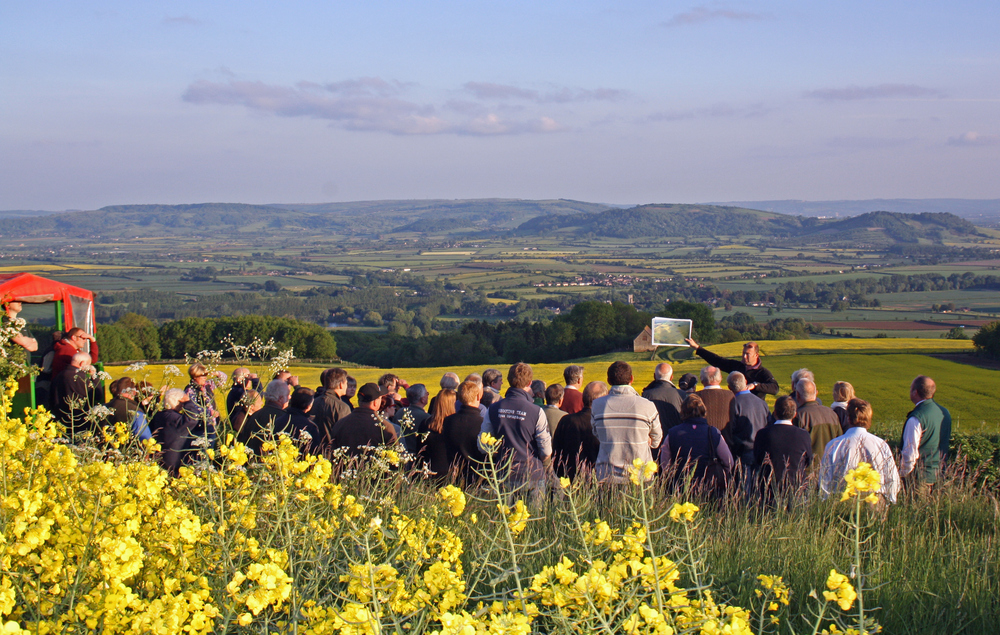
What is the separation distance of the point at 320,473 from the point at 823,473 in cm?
410

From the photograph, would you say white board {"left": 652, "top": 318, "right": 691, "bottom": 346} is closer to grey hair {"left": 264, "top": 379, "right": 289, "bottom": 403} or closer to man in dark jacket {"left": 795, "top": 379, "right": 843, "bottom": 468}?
man in dark jacket {"left": 795, "top": 379, "right": 843, "bottom": 468}

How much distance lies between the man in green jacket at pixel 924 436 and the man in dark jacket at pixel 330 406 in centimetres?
501

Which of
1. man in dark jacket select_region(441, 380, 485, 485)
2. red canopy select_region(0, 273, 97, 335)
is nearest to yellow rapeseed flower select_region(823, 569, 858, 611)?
man in dark jacket select_region(441, 380, 485, 485)

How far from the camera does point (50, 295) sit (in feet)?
35.2

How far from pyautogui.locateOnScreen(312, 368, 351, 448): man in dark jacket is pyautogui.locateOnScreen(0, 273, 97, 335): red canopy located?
4471 millimetres

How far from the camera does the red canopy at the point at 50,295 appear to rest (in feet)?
32.7

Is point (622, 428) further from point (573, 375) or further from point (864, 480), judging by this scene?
point (864, 480)

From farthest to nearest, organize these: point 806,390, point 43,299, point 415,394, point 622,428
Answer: point 43,299 < point 415,394 < point 806,390 < point 622,428

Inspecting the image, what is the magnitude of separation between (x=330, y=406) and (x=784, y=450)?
13.4 feet

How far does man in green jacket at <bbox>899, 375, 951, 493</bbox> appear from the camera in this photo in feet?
21.2

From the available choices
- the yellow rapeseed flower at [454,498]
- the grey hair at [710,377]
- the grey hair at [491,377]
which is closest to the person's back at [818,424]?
the grey hair at [710,377]

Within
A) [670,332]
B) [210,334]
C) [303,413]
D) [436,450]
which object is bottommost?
[210,334]

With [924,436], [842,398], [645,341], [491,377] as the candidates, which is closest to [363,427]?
[491,377]

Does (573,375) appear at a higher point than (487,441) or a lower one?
lower
